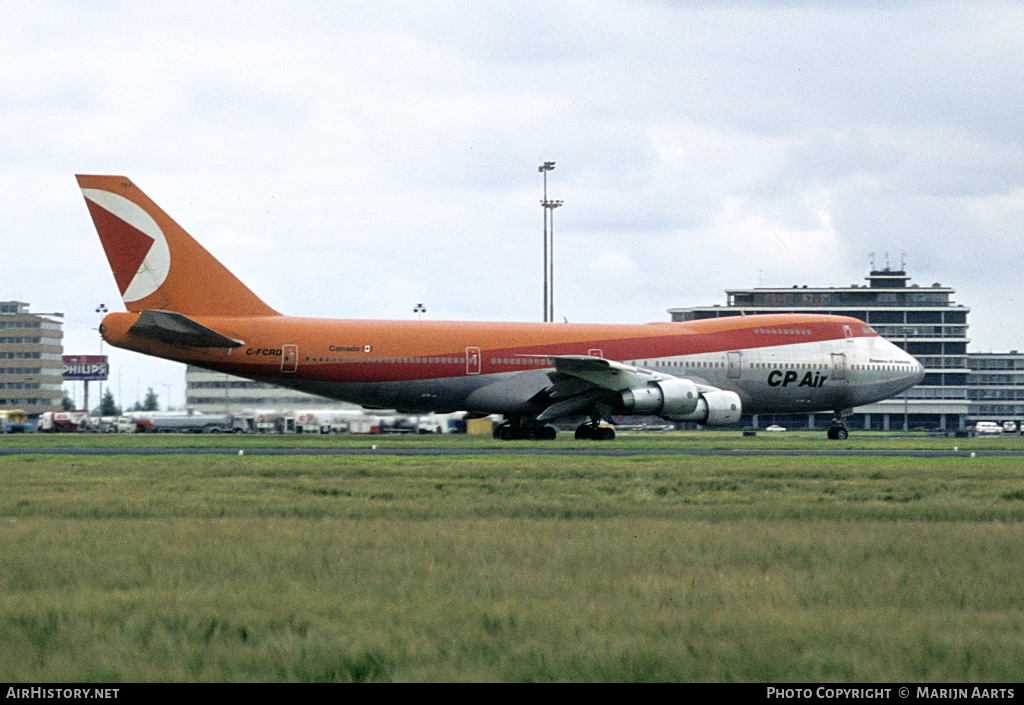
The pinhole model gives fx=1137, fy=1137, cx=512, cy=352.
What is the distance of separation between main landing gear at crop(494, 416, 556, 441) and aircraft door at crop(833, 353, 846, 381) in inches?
497

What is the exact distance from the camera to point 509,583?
395 inches

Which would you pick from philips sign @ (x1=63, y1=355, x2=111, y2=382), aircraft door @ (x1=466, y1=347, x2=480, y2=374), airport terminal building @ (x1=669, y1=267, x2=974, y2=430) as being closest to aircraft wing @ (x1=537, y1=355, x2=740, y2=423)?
aircraft door @ (x1=466, y1=347, x2=480, y2=374)

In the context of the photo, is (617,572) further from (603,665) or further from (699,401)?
(699,401)

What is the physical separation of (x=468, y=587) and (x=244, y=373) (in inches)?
1298

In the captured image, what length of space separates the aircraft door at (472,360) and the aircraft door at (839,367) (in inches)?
632

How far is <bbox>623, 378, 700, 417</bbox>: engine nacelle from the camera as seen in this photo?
42.5m

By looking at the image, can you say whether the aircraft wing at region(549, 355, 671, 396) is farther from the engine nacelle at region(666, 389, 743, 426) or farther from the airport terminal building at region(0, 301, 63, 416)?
the airport terminal building at region(0, 301, 63, 416)

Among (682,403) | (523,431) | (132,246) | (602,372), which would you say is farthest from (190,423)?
(682,403)

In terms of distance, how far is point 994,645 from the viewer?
7.52 metres

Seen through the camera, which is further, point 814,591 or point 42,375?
point 42,375

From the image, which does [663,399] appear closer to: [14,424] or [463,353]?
[463,353]

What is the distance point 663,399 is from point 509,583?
33.0 m
